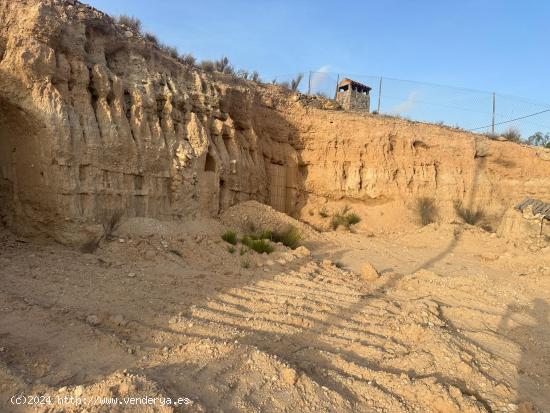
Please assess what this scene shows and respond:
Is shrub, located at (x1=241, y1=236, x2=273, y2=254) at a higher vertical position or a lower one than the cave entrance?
lower

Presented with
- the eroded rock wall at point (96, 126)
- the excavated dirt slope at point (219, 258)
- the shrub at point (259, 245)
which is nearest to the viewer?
the excavated dirt slope at point (219, 258)

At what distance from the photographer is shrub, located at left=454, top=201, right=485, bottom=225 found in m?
14.4

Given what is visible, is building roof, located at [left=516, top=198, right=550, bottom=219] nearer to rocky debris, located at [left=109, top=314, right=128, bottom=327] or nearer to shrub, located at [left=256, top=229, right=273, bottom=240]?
shrub, located at [left=256, top=229, right=273, bottom=240]

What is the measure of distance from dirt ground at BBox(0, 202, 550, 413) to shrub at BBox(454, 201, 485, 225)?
551 cm

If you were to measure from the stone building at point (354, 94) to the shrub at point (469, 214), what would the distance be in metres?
8.07

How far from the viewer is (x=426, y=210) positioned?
1426 cm

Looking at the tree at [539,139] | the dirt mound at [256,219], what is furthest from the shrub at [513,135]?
the dirt mound at [256,219]

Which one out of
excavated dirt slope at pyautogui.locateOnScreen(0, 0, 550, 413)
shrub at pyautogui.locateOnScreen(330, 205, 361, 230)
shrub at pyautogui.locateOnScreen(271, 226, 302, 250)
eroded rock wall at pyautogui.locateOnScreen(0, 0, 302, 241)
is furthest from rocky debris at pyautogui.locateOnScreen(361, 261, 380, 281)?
shrub at pyautogui.locateOnScreen(330, 205, 361, 230)

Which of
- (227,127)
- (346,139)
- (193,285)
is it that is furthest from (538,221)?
(193,285)

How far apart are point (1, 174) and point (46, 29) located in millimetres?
2727

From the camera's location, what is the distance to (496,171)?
15492mm

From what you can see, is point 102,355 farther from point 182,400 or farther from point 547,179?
point 547,179

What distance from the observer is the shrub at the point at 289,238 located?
9.95 metres

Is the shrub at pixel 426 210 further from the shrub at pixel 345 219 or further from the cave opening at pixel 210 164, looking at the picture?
the cave opening at pixel 210 164
